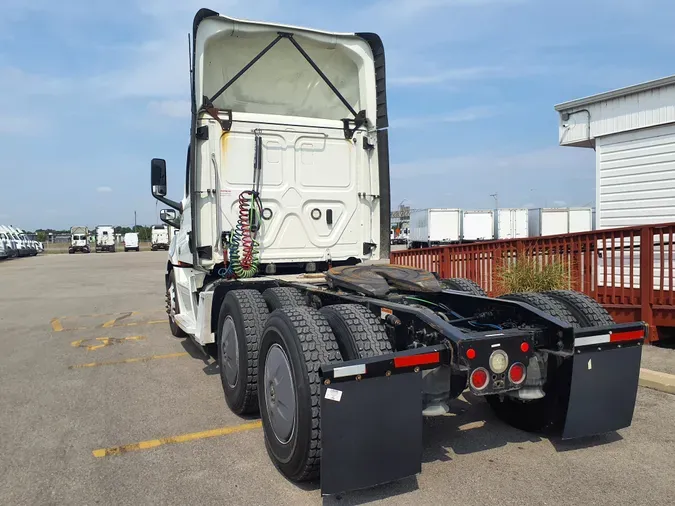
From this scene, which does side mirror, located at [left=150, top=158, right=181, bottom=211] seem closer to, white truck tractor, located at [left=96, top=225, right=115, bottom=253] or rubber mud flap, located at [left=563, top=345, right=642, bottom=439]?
rubber mud flap, located at [left=563, top=345, right=642, bottom=439]

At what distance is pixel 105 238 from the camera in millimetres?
58938

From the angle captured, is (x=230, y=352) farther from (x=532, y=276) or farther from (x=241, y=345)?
(x=532, y=276)

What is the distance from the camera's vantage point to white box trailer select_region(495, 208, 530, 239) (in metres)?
38.1

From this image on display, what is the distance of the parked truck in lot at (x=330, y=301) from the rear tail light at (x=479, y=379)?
0.6 inches

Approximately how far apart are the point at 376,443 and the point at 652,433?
8.17ft

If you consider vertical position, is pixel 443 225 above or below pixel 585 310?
above

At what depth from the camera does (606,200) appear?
1074 centimetres

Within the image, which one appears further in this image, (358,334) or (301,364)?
(358,334)

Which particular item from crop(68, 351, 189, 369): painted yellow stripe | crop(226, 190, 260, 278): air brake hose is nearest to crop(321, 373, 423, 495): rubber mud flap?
crop(226, 190, 260, 278): air brake hose

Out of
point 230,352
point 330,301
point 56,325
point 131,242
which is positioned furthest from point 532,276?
point 131,242

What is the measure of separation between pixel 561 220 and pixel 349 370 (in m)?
36.9

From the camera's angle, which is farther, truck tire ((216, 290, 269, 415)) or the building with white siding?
the building with white siding

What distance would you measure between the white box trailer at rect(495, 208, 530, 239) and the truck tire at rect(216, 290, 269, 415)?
35.3 meters

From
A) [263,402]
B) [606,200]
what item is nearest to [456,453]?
[263,402]
